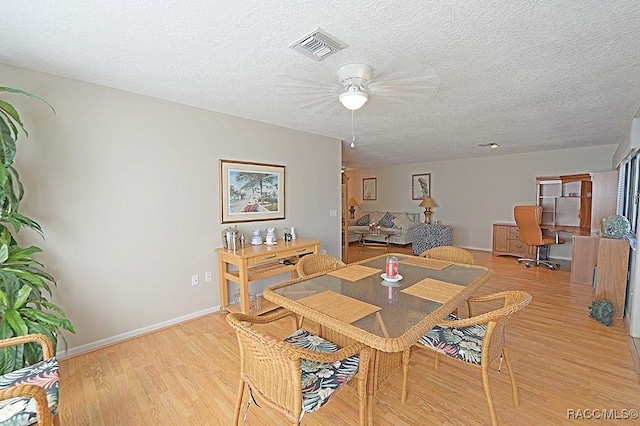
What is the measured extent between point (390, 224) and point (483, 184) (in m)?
2.42

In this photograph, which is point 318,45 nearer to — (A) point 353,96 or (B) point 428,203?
(A) point 353,96

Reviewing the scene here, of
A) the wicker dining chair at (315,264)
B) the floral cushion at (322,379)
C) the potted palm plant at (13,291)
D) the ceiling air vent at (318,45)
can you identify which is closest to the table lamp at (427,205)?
the wicker dining chair at (315,264)

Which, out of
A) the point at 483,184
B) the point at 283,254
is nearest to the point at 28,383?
the point at 283,254

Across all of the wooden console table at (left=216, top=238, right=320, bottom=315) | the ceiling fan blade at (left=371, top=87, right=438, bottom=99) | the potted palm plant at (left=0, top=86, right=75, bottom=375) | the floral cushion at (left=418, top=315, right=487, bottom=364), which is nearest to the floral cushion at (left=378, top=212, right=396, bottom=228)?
the wooden console table at (left=216, top=238, right=320, bottom=315)

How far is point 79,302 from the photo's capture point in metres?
2.38

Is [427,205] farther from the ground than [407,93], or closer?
closer

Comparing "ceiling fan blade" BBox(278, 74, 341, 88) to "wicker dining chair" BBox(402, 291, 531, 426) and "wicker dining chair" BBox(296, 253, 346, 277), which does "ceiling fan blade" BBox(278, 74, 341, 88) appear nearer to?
"wicker dining chair" BBox(296, 253, 346, 277)

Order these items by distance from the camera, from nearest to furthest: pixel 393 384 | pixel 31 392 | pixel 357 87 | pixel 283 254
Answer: pixel 31 392 < pixel 393 384 < pixel 357 87 < pixel 283 254

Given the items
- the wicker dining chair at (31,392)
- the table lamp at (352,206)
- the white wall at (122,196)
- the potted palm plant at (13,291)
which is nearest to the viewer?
the wicker dining chair at (31,392)

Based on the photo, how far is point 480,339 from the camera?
170 centimetres

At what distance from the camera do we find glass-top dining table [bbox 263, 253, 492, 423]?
49.3 inches

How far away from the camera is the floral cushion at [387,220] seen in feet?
25.2

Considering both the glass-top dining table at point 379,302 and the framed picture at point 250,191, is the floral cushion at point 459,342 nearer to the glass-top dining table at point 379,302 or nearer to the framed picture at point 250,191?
the glass-top dining table at point 379,302

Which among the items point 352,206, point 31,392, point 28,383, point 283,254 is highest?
point 352,206
